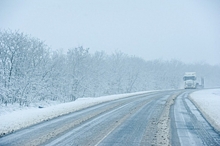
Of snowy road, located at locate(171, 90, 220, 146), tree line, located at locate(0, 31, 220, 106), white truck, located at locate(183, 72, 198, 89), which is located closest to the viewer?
snowy road, located at locate(171, 90, 220, 146)

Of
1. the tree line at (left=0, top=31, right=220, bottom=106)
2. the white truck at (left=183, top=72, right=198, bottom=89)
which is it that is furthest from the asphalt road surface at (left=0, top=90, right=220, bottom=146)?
the white truck at (left=183, top=72, right=198, bottom=89)

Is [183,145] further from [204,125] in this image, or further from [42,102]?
[42,102]

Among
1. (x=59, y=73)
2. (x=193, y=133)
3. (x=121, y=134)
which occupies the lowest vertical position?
(x=121, y=134)

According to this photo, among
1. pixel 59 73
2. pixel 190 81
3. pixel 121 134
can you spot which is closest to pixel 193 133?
pixel 121 134

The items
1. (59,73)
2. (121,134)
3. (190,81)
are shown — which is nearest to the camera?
(121,134)

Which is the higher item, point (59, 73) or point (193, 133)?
point (59, 73)

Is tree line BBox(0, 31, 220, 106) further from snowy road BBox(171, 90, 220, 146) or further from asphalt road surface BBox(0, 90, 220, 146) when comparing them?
snowy road BBox(171, 90, 220, 146)

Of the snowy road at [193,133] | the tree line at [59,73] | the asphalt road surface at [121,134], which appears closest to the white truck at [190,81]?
the tree line at [59,73]

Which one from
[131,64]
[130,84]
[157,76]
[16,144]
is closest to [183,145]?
[16,144]

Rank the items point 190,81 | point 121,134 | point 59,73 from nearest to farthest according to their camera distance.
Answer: point 121,134, point 59,73, point 190,81

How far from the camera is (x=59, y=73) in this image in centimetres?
4156

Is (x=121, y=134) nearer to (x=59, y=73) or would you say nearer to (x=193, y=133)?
(x=193, y=133)

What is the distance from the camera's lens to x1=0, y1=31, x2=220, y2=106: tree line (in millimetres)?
31781

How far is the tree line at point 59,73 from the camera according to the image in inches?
1251
